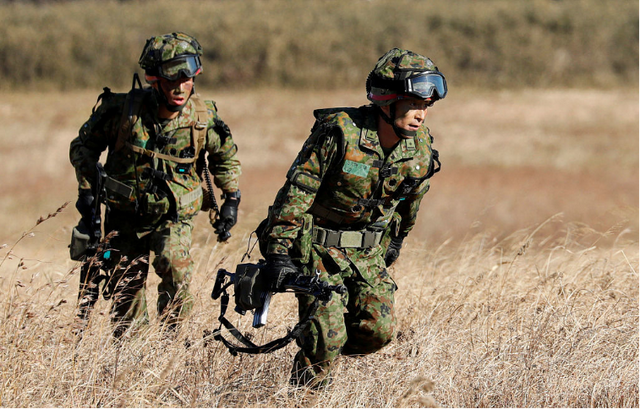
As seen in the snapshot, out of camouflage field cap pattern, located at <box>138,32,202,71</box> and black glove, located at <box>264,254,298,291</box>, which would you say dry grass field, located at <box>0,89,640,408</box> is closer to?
black glove, located at <box>264,254,298,291</box>

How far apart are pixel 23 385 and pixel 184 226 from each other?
2.10 meters

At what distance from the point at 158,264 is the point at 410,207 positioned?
169cm

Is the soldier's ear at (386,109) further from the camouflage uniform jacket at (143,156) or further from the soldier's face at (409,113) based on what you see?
the camouflage uniform jacket at (143,156)

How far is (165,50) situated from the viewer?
5.57 meters

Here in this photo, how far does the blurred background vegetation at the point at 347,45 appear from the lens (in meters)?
31.2

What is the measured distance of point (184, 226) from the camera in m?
5.82

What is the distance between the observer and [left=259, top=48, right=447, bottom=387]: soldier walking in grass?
4289 millimetres

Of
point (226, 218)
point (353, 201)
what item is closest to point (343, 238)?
point (353, 201)

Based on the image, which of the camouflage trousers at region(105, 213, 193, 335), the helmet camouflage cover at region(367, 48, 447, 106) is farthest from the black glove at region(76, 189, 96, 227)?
the helmet camouflage cover at region(367, 48, 447, 106)

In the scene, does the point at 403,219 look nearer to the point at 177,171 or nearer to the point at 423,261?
the point at 177,171

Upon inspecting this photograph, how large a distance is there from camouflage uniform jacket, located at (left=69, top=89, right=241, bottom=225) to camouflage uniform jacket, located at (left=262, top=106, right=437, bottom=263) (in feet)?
4.79

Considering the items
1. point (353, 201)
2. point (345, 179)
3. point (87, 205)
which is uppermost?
point (345, 179)

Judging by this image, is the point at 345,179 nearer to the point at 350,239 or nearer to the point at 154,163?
the point at 350,239

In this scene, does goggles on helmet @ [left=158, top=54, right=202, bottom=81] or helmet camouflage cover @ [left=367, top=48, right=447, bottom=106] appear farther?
goggles on helmet @ [left=158, top=54, right=202, bottom=81]
